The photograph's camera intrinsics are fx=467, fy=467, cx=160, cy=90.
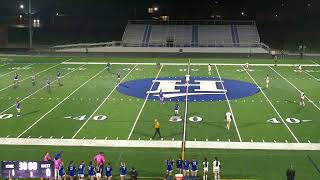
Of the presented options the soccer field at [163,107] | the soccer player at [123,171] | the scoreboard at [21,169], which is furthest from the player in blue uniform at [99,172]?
the scoreboard at [21,169]

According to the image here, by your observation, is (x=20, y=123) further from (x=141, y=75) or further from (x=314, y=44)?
(x=314, y=44)

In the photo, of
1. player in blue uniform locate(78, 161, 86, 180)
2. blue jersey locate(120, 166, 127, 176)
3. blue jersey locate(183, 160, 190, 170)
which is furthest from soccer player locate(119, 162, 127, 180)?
blue jersey locate(183, 160, 190, 170)

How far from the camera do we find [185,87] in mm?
36625

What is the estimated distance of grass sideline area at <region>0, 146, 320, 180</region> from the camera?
18.7m

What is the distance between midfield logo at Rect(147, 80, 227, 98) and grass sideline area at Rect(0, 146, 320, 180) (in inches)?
485

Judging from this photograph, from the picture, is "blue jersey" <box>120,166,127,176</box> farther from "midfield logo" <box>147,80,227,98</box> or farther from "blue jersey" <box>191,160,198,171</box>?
"midfield logo" <box>147,80,227,98</box>

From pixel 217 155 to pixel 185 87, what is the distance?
633 inches

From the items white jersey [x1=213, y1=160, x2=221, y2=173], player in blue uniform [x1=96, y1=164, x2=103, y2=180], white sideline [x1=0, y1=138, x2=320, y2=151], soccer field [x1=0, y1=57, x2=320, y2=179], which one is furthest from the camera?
soccer field [x1=0, y1=57, x2=320, y2=179]

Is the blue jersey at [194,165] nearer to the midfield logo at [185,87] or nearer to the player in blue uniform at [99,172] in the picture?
the player in blue uniform at [99,172]

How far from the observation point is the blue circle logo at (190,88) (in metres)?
33.4

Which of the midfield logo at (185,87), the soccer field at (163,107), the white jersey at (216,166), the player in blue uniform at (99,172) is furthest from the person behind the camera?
the midfield logo at (185,87)

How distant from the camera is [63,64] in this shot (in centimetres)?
5088

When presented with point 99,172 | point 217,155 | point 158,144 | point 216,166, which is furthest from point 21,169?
point 217,155

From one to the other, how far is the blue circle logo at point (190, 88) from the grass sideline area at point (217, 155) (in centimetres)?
1111
